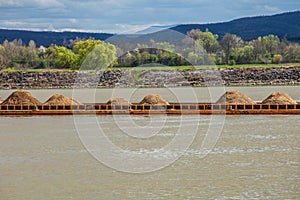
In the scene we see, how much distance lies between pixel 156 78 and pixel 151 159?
66.2 metres

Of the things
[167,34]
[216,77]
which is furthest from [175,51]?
[216,77]

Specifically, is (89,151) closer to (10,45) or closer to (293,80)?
(293,80)

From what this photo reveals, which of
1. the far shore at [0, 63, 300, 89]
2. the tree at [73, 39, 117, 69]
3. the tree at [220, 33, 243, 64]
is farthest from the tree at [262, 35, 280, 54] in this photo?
the tree at [73, 39, 117, 69]

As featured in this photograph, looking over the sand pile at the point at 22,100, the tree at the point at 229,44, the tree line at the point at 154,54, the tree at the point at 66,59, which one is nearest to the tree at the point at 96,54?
the tree line at the point at 154,54

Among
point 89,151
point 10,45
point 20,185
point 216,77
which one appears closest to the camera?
point 20,185

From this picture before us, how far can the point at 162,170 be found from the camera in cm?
1761

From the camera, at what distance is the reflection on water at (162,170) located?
15258mm

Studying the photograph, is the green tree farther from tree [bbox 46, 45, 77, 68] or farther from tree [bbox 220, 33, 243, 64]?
tree [bbox 220, 33, 243, 64]

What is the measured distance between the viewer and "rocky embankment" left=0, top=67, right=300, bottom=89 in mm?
81562

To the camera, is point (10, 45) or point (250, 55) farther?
point (10, 45)

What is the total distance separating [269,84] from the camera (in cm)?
7856

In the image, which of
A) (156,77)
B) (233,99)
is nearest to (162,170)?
(233,99)

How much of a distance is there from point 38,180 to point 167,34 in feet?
306

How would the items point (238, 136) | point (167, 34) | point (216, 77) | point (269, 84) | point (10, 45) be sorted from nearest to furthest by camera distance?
point (238, 136) → point (269, 84) → point (216, 77) → point (167, 34) → point (10, 45)
